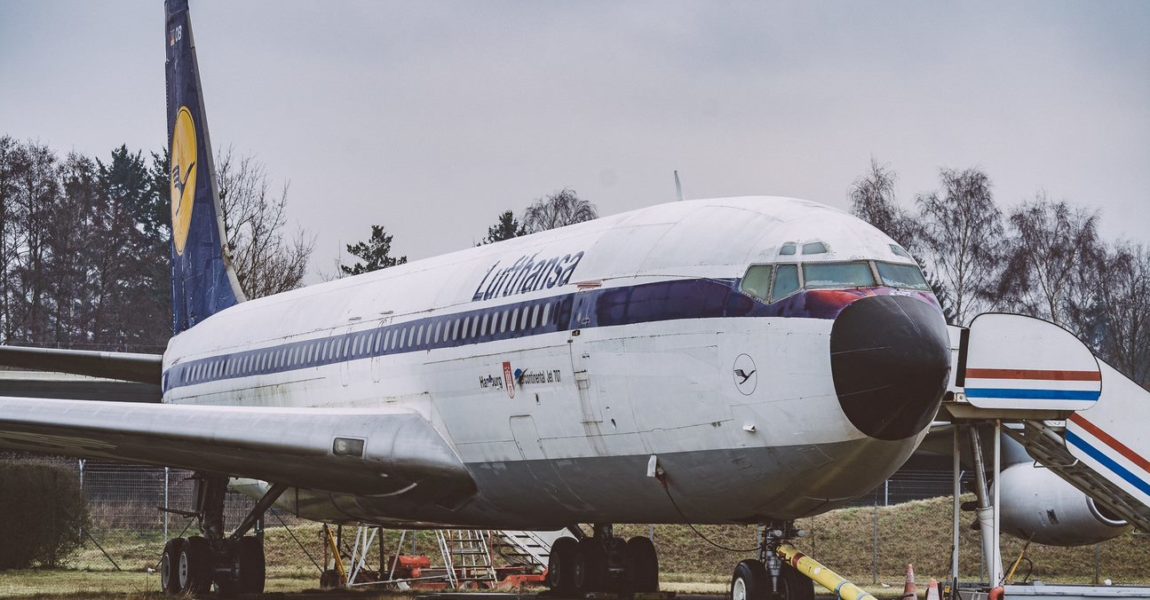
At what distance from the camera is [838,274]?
12.1 metres

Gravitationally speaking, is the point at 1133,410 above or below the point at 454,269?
below

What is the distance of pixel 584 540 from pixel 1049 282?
39.8 metres

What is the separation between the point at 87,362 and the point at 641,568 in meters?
9.13

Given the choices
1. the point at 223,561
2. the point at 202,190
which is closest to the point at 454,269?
the point at 223,561

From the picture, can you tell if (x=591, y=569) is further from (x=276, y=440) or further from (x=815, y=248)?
(x=815, y=248)

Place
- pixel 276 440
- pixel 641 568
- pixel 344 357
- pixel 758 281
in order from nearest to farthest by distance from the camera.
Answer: pixel 758 281 → pixel 276 440 → pixel 641 568 → pixel 344 357

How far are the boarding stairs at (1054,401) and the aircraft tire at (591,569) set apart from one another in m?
4.94

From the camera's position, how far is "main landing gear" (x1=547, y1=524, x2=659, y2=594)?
17.5 meters

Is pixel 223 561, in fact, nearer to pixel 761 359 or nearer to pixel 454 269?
pixel 454 269

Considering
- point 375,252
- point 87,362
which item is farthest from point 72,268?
point 87,362

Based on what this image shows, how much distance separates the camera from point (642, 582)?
57.6ft

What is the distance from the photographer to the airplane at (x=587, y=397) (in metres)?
11.8

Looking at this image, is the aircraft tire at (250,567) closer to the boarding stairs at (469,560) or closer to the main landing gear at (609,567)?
the boarding stairs at (469,560)

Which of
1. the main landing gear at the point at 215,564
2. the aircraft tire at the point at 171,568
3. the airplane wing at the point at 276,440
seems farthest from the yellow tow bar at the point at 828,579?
the aircraft tire at the point at 171,568
